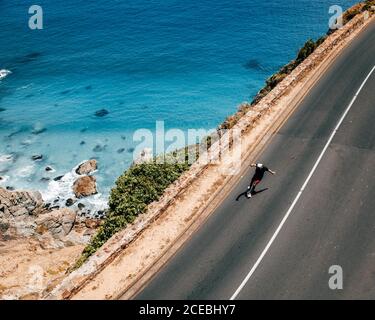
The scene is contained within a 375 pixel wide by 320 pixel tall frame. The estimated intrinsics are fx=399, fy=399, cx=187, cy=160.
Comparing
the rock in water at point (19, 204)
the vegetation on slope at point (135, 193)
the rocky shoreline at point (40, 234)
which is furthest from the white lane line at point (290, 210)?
the rock in water at point (19, 204)

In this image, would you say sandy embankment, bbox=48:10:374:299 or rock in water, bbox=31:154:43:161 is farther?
rock in water, bbox=31:154:43:161

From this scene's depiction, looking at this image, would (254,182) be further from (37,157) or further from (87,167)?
(37,157)

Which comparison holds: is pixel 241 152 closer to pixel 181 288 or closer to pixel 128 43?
pixel 181 288

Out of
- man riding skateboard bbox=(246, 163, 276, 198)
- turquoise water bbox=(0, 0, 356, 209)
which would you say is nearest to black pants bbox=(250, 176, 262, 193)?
man riding skateboard bbox=(246, 163, 276, 198)

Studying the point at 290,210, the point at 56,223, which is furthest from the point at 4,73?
the point at 290,210

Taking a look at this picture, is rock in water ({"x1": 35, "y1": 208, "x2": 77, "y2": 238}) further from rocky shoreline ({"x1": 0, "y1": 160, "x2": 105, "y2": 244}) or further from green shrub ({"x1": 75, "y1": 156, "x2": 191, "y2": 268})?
green shrub ({"x1": 75, "y1": 156, "x2": 191, "y2": 268})
